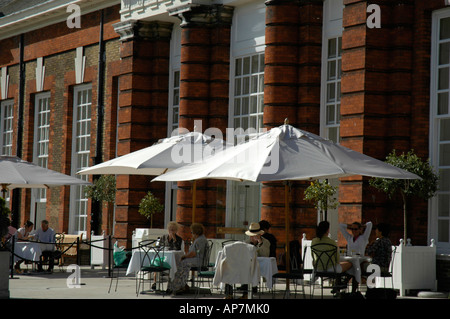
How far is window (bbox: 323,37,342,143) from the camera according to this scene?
20875 mm

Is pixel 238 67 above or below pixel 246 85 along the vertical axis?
above

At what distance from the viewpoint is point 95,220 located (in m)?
28.5

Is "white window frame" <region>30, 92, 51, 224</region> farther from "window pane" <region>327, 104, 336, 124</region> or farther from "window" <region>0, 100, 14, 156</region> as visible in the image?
"window pane" <region>327, 104, 336, 124</region>

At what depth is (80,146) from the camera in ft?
101

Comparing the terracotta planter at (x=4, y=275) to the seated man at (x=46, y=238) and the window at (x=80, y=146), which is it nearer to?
the seated man at (x=46, y=238)

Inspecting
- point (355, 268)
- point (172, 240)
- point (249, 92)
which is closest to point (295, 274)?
point (355, 268)

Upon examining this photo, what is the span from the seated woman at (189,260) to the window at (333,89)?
4877 mm

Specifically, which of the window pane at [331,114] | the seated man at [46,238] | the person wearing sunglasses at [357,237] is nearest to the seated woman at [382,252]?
the person wearing sunglasses at [357,237]

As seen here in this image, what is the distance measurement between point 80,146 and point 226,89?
27.5 ft

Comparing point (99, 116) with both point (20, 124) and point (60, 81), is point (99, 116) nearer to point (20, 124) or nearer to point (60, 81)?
point (60, 81)

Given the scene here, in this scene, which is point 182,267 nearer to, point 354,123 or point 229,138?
point 354,123

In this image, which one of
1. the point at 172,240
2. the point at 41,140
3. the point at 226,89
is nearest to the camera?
the point at 172,240

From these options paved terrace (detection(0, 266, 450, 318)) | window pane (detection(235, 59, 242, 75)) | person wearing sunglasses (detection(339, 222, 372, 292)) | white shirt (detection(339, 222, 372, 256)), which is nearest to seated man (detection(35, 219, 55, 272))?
paved terrace (detection(0, 266, 450, 318))
